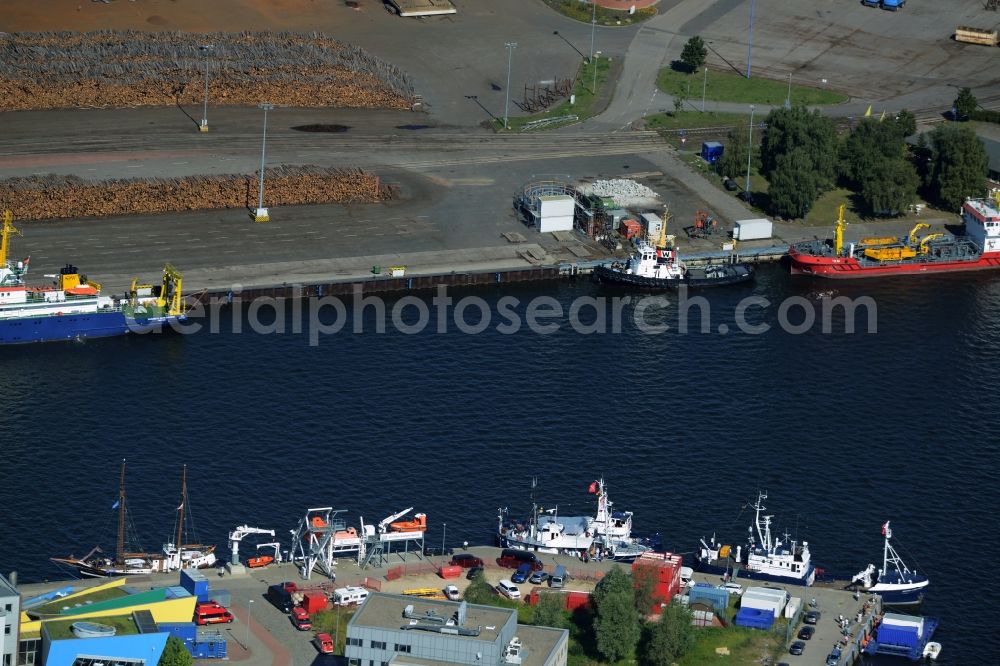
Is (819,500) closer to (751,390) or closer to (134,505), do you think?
(751,390)

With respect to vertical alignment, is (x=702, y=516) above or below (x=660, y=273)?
below

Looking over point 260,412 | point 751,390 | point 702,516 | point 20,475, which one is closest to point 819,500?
point 702,516

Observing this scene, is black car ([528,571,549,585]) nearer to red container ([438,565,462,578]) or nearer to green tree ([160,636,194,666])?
red container ([438,565,462,578])

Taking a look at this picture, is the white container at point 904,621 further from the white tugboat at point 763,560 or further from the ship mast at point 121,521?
the ship mast at point 121,521

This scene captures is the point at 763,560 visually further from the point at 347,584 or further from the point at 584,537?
the point at 347,584

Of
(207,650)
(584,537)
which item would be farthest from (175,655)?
(584,537)

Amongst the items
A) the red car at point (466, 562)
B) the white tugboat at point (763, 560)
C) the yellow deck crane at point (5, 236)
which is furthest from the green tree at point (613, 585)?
the yellow deck crane at point (5, 236)

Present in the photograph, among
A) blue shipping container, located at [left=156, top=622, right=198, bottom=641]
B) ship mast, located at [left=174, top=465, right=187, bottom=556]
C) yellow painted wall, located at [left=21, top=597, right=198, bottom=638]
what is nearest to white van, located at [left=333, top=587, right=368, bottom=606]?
yellow painted wall, located at [left=21, top=597, right=198, bottom=638]
